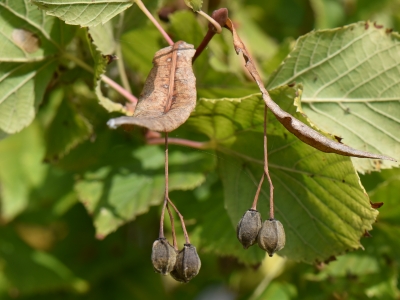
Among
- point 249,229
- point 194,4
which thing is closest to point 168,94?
point 194,4

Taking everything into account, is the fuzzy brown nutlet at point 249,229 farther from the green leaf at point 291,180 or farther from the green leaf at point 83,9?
the green leaf at point 83,9

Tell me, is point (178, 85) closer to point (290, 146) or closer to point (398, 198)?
point (290, 146)

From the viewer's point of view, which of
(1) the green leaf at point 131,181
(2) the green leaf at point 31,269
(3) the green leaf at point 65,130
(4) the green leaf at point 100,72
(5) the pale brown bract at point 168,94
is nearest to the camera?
(5) the pale brown bract at point 168,94

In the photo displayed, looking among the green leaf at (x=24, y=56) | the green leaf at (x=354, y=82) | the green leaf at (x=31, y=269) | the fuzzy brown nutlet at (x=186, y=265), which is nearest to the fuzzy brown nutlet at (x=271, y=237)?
the fuzzy brown nutlet at (x=186, y=265)

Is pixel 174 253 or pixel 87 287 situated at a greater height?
pixel 174 253

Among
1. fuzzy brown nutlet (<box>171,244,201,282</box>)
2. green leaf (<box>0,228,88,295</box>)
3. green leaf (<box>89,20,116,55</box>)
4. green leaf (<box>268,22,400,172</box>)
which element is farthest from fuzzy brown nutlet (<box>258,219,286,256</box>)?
green leaf (<box>0,228,88,295</box>)

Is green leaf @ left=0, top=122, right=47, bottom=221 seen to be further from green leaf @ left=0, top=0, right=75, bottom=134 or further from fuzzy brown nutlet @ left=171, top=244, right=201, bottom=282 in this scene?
fuzzy brown nutlet @ left=171, top=244, right=201, bottom=282

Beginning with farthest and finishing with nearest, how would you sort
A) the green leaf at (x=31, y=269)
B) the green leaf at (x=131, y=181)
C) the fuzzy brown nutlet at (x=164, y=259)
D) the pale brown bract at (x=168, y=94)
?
the green leaf at (x=31, y=269) < the green leaf at (x=131, y=181) < the fuzzy brown nutlet at (x=164, y=259) < the pale brown bract at (x=168, y=94)

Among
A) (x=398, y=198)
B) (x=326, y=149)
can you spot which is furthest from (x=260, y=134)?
(x=398, y=198)
